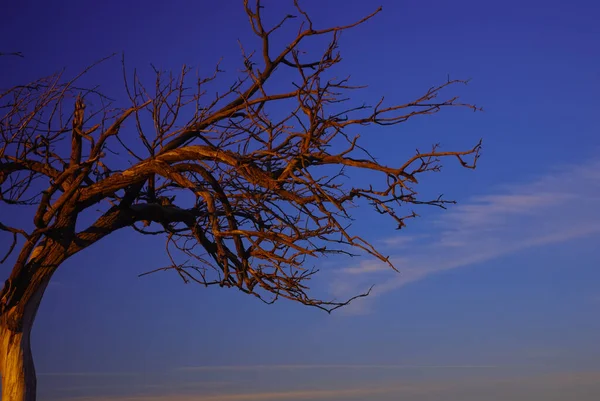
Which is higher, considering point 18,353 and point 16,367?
point 18,353

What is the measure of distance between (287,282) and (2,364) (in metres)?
2.59

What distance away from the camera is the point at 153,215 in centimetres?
689

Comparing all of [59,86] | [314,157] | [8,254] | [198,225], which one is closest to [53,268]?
[8,254]

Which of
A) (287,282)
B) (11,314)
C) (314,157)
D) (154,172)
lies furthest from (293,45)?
(11,314)

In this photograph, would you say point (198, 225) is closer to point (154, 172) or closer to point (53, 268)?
point (154, 172)

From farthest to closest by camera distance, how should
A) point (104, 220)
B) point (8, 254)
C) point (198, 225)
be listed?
point (198, 225)
point (104, 220)
point (8, 254)

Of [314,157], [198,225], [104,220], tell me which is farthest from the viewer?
[198,225]

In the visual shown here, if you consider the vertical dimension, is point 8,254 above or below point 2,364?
above

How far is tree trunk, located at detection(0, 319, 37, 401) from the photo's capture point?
6.13 metres

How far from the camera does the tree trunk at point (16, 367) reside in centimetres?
613

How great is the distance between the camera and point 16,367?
6.16 m

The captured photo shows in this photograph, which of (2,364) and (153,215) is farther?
(153,215)

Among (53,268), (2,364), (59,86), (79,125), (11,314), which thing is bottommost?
(2,364)

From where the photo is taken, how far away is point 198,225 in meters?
7.02
